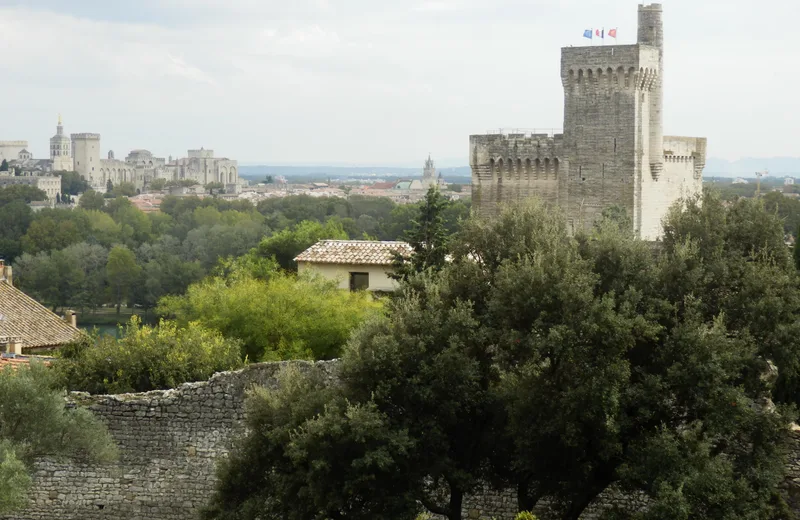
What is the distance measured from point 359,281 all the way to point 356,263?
17.7 inches

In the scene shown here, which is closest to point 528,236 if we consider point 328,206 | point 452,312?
point 452,312

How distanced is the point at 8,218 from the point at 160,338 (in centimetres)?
11977

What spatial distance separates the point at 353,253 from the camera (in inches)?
1372

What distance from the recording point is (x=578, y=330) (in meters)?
15.3

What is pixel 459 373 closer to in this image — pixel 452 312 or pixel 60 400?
pixel 452 312

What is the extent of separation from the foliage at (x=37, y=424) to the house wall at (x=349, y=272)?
16.1m

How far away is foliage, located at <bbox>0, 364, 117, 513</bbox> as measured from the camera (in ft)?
54.4

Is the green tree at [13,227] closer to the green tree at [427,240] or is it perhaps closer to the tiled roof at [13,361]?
the green tree at [427,240]

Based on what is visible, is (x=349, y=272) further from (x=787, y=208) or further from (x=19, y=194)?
(x=19, y=194)

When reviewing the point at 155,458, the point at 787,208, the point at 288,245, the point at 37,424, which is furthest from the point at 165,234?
the point at 37,424

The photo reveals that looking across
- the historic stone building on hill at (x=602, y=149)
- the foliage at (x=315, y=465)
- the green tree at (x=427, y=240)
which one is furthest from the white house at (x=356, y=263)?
the foliage at (x=315, y=465)

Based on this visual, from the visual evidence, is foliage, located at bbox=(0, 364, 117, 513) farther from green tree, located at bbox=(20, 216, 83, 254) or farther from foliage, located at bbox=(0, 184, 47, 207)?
foliage, located at bbox=(0, 184, 47, 207)

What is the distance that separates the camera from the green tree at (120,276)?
100 meters

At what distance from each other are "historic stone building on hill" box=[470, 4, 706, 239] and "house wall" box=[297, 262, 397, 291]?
15.2 m
